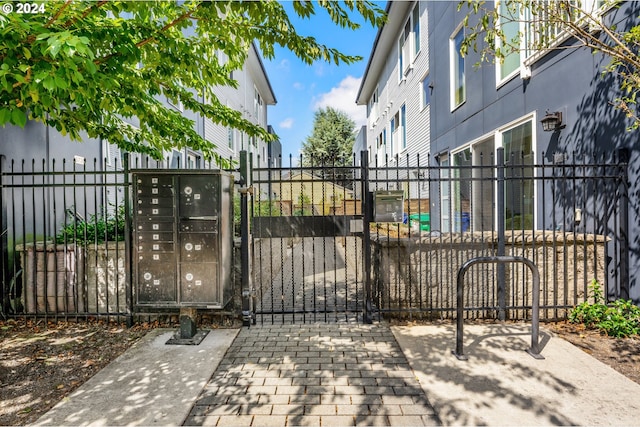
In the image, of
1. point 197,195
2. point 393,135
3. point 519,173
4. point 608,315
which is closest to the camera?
point 197,195

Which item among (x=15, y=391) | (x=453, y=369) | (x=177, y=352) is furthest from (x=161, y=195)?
(x=453, y=369)

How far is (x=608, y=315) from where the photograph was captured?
14.4 feet

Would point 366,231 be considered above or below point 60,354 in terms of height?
above

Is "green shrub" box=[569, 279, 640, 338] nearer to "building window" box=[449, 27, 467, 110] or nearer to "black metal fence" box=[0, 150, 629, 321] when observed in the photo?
"black metal fence" box=[0, 150, 629, 321]

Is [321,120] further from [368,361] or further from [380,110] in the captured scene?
[368,361]

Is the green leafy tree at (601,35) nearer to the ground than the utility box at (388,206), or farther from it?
farther from it

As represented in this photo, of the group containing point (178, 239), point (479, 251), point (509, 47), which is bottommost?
point (479, 251)

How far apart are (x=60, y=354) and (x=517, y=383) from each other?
4737 mm

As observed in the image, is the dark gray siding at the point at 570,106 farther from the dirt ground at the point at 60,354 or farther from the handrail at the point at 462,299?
the handrail at the point at 462,299

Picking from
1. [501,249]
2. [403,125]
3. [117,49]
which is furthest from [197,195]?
[403,125]

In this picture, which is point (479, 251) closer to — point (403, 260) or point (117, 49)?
point (403, 260)

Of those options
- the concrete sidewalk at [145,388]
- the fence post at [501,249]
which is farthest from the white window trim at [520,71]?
the concrete sidewalk at [145,388]

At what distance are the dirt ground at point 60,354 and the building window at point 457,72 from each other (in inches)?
267

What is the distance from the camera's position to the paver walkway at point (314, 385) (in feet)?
8.75
